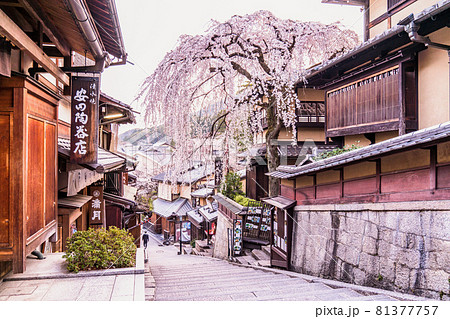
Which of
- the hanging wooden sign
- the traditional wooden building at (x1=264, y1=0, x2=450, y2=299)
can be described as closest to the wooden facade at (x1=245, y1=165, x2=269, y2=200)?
the traditional wooden building at (x1=264, y1=0, x2=450, y2=299)

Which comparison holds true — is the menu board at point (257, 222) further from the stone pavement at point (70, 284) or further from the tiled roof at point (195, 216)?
the tiled roof at point (195, 216)

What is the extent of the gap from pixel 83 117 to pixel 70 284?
11.8 feet

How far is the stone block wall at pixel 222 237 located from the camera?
18800mm

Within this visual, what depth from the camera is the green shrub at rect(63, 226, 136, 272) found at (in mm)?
6789

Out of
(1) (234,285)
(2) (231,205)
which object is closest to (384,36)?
(1) (234,285)

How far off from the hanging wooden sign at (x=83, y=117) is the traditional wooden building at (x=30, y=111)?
0.36 m

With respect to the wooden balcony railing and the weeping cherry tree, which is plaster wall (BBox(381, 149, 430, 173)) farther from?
the weeping cherry tree

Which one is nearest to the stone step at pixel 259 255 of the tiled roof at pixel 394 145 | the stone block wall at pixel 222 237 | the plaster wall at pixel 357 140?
the stone block wall at pixel 222 237

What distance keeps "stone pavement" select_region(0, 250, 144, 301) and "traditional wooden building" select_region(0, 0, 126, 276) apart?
50 centimetres

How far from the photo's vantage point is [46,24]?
670 centimetres

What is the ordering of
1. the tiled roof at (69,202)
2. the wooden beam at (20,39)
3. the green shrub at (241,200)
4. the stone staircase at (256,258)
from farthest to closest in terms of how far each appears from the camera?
1. the green shrub at (241,200)
2. the stone staircase at (256,258)
3. the tiled roof at (69,202)
4. the wooden beam at (20,39)

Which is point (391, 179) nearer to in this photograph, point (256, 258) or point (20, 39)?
point (20, 39)
